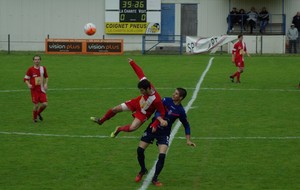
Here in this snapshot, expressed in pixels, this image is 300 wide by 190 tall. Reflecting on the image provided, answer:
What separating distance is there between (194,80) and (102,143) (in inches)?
628

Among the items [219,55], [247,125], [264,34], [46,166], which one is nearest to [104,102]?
[247,125]

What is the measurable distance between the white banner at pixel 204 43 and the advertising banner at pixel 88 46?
4545mm

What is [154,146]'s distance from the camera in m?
18.9

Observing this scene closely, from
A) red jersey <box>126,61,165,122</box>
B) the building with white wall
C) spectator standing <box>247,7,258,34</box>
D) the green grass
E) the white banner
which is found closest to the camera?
red jersey <box>126,61,165,122</box>

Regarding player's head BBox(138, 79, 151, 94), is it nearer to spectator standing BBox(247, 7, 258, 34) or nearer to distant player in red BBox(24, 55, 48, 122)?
distant player in red BBox(24, 55, 48, 122)

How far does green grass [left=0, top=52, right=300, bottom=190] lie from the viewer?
15.4m

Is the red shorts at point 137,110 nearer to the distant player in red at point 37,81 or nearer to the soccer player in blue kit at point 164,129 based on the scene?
the soccer player in blue kit at point 164,129

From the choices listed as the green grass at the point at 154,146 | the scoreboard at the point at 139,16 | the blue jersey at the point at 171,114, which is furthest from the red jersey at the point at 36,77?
the scoreboard at the point at 139,16

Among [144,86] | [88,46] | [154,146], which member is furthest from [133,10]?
[144,86]

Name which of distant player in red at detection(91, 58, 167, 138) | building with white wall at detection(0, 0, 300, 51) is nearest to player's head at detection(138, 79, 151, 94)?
distant player in red at detection(91, 58, 167, 138)

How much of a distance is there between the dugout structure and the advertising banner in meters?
2.42

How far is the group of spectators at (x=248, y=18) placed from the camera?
2176 inches

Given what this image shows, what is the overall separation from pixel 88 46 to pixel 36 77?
2881cm

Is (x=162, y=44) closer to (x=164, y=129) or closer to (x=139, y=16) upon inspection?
(x=139, y=16)
